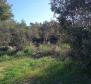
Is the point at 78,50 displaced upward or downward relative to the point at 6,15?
downward

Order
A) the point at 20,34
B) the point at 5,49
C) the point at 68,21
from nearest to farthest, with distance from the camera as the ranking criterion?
the point at 68,21
the point at 5,49
the point at 20,34

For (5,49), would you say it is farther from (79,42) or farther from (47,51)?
(79,42)

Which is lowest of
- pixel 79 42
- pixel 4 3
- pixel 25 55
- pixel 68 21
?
pixel 25 55

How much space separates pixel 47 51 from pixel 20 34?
24.9 ft

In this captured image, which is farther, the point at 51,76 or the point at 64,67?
the point at 64,67

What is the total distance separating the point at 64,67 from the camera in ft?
48.0

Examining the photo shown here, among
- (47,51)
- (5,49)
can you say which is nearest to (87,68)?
(47,51)

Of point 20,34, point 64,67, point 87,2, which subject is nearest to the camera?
point 87,2

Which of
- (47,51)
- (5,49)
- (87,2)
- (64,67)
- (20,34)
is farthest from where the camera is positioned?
(20,34)

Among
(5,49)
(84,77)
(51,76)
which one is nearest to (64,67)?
(51,76)

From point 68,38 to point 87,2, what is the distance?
Result: 6.38ft

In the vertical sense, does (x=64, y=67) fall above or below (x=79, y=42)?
below

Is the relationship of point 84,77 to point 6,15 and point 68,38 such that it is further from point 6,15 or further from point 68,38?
point 6,15

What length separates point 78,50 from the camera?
12.2 metres
